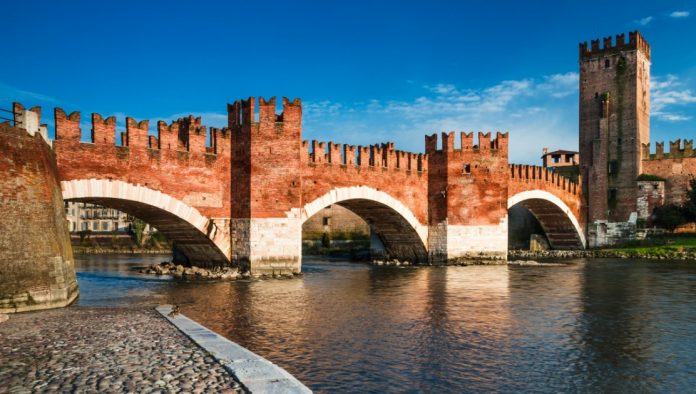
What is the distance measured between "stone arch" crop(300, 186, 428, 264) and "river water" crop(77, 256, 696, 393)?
4.93 meters

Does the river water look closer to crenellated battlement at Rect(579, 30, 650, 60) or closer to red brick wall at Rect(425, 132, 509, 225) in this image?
red brick wall at Rect(425, 132, 509, 225)

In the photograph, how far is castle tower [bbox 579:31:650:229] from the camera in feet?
141

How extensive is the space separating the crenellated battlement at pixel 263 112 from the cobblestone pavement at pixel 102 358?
12712 millimetres

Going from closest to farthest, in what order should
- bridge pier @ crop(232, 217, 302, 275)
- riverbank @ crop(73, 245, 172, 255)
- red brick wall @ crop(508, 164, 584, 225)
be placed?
bridge pier @ crop(232, 217, 302, 275)
red brick wall @ crop(508, 164, 584, 225)
riverbank @ crop(73, 245, 172, 255)

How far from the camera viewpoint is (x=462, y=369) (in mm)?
8820

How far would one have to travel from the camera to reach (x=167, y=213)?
2111 cm

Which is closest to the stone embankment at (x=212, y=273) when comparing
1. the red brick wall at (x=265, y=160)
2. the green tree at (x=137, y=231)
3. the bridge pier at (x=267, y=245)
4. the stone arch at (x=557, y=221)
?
the bridge pier at (x=267, y=245)

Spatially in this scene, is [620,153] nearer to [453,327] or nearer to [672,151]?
[672,151]

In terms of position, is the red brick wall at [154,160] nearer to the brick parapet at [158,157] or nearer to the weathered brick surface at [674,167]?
the brick parapet at [158,157]

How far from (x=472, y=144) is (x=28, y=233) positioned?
22.8 metres

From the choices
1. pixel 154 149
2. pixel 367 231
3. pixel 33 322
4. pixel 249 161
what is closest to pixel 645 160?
pixel 367 231

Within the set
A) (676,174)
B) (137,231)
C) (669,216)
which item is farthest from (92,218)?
(676,174)

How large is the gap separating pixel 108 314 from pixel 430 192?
21304mm

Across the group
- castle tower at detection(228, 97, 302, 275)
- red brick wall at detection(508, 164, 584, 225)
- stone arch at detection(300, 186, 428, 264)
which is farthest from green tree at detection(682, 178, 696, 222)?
castle tower at detection(228, 97, 302, 275)
